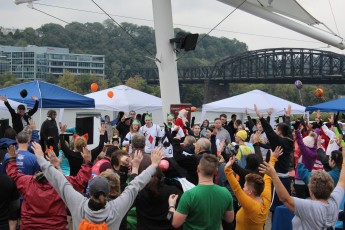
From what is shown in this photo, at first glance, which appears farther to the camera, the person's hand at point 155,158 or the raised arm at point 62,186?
the person's hand at point 155,158

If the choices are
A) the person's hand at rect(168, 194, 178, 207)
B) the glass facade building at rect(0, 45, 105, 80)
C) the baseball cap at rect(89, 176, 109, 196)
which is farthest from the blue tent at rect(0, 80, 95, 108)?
the glass facade building at rect(0, 45, 105, 80)

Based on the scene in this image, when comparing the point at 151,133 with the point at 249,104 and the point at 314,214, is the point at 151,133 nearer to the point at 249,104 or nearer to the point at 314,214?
the point at 314,214

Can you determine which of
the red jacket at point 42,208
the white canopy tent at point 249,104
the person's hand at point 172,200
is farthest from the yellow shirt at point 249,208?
the white canopy tent at point 249,104

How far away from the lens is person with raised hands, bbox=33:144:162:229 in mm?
4418

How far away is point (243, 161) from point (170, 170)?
3761mm

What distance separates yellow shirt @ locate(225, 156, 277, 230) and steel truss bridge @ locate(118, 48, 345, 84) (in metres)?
126

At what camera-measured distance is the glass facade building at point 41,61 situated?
17988 cm

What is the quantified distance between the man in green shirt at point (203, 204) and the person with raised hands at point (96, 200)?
353 mm

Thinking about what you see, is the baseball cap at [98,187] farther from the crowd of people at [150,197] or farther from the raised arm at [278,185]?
the raised arm at [278,185]

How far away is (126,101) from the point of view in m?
19.9

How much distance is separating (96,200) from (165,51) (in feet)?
42.1

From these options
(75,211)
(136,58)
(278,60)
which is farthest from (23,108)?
(136,58)

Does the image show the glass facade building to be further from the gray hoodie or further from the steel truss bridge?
the gray hoodie

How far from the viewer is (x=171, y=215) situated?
480 cm
